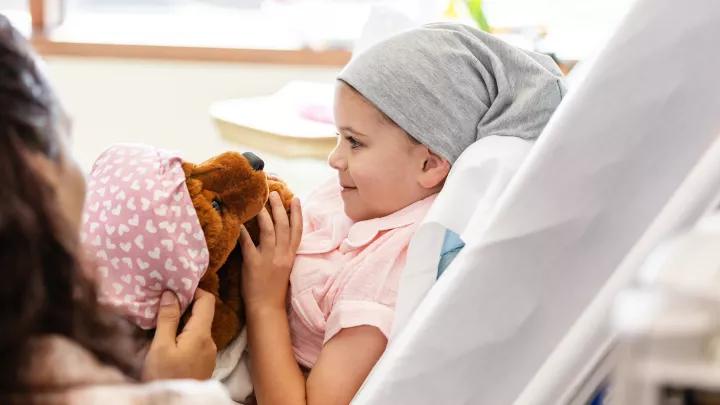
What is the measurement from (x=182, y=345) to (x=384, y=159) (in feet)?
1.28

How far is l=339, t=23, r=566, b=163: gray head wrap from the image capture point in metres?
1.14

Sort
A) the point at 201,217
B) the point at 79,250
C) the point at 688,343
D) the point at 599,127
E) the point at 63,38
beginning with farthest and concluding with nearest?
1. the point at 63,38
2. the point at 201,217
3. the point at 599,127
4. the point at 79,250
5. the point at 688,343

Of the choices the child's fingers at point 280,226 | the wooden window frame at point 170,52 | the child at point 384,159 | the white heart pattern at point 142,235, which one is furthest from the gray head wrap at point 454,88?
the wooden window frame at point 170,52

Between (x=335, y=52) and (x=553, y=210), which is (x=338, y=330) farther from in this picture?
(x=335, y=52)

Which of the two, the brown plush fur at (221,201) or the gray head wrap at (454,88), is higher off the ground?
the gray head wrap at (454,88)

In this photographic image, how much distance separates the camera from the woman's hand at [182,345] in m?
0.99

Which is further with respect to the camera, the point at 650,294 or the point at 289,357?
the point at 289,357

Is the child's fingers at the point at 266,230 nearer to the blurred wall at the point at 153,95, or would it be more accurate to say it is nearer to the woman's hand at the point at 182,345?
the woman's hand at the point at 182,345

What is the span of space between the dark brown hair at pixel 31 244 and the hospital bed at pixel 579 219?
413 millimetres

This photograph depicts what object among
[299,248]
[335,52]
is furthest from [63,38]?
[299,248]

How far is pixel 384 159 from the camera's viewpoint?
1173 mm

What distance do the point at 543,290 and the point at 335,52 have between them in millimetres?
1872

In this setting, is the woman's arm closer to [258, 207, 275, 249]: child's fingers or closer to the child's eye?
[258, 207, 275, 249]: child's fingers

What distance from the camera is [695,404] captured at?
1.14 ft
